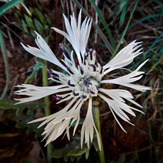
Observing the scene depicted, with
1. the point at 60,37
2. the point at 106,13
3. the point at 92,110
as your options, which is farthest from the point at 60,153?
the point at 106,13

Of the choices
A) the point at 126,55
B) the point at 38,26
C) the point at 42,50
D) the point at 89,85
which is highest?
the point at 38,26

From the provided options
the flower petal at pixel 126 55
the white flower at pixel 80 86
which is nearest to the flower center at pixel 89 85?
the white flower at pixel 80 86

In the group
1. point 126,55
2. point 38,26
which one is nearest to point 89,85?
point 126,55

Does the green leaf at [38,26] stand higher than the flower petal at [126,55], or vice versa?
the green leaf at [38,26]

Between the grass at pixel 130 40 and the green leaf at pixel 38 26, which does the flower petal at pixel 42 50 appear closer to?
the green leaf at pixel 38 26

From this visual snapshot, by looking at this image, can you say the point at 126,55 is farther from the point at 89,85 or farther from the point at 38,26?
the point at 38,26

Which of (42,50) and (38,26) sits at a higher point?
(38,26)

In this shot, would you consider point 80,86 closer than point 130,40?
Yes

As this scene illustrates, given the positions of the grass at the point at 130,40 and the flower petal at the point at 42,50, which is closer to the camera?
the flower petal at the point at 42,50

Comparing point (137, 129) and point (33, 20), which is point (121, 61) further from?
point (137, 129)
